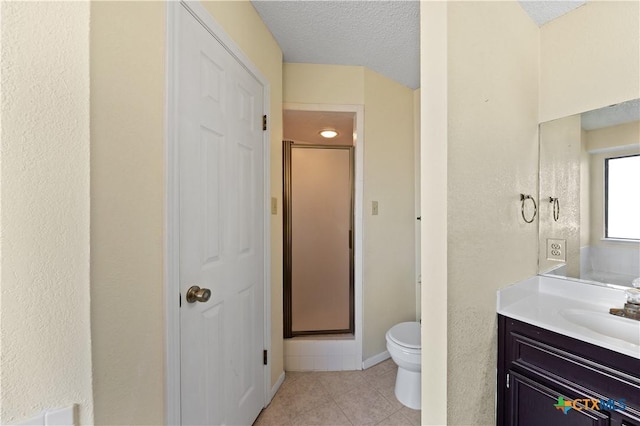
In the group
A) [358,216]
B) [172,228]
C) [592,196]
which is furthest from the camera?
[358,216]

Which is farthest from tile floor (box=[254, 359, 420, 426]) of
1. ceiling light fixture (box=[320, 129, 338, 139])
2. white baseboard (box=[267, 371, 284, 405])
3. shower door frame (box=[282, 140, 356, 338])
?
ceiling light fixture (box=[320, 129, 338, 139])

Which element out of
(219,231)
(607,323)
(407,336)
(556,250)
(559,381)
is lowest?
(407,336)

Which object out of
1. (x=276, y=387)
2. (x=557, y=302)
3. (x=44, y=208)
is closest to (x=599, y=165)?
Answer: (x=557, y=302)

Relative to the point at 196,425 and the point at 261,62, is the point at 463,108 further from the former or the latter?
the point at 196,425

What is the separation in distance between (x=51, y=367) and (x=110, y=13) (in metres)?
0.88

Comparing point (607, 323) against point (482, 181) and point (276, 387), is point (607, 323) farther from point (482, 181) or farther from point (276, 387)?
point (276, 387)

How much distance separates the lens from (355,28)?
1646mm

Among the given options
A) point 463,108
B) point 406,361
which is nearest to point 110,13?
point 463,108

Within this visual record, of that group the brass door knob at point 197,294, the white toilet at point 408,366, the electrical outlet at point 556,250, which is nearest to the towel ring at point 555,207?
the electrical outlet at point 556,250

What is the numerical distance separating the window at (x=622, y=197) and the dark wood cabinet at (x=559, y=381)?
0.67 meters

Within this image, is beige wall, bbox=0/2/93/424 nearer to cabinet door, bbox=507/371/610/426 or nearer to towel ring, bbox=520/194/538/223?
cabinet door, bbox=507/371/610/426

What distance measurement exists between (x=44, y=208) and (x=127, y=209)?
0.26m

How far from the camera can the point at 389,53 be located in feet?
6.25

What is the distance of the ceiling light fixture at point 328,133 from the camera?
8.86 feet
